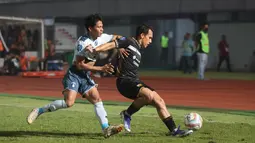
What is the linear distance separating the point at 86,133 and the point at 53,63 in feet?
62.5

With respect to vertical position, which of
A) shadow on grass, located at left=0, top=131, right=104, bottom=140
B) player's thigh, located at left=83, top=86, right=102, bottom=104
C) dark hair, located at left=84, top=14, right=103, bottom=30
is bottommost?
shadow on grass, located at left=0, top=131, right=104, bottom=140

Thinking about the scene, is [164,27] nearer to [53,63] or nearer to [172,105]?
[53,63]

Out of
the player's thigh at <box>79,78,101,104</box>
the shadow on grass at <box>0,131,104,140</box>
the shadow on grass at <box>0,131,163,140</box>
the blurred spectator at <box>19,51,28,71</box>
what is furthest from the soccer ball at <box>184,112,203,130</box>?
the blurred spectator at <box>19,51,28,71</box>

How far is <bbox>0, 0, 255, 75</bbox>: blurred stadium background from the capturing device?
92.3 ft

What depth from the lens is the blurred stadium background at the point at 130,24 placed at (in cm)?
2814

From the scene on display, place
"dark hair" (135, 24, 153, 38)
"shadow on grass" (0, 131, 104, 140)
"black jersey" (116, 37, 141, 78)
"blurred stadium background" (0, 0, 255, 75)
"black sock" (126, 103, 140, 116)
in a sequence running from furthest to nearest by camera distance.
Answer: "blurred stadium background" (0, 0, 255, 75) → "black sock" (126, 103, 140, 116) → "dark hair" (135, 24, 153, 38) → "black jersey" (116, 37, 141, 78) → "shadow on grass" (0, 131, 104, 140)

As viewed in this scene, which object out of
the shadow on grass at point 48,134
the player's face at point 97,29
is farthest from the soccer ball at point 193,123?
the player's face at point 97,29

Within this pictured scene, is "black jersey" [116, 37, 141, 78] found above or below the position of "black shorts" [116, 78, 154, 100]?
above

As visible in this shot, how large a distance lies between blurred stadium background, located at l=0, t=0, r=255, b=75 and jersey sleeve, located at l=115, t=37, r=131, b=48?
739 inches

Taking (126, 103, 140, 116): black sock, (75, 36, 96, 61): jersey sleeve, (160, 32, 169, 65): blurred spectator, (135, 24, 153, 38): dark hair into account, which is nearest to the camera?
(75, 36, 96, 61): jersey sleeve

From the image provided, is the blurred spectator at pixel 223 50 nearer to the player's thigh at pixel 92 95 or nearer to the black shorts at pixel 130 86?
the black shorts at pixel 130 86

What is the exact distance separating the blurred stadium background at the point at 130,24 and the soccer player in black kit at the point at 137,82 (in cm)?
1861

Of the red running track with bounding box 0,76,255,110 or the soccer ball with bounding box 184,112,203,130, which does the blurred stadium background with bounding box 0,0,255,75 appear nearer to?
the red running track with bounding box 0,76,255,110

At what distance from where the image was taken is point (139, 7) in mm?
35031
